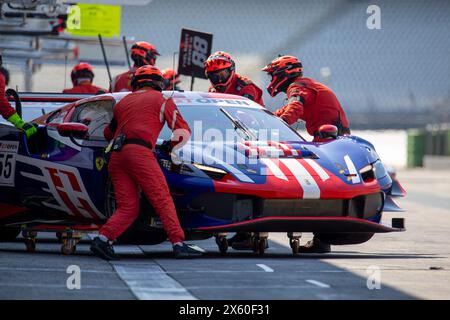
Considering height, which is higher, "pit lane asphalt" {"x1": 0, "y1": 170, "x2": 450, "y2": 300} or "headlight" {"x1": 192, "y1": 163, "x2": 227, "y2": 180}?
"headlight" {"x1": 192, "y1": 163, "x2": 227, "y2": 180}

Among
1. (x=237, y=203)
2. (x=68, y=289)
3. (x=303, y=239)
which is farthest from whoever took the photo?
(x=303, y=239)

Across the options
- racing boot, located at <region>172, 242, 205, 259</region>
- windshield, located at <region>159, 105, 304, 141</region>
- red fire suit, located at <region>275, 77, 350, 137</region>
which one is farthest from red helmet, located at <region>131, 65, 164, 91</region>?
red fire suit, located at <region>275, 77, 350, 137</region>

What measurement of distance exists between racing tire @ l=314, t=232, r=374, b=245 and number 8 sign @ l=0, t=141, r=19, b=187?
2784 millimetres

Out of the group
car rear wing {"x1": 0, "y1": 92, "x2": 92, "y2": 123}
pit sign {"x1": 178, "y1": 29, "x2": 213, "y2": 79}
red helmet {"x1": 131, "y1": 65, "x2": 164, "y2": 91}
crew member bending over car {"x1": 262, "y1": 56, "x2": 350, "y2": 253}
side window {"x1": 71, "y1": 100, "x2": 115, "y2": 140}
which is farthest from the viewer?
pit sign {"x1": 178, "y1": 29, "x2": 213, "y2": 79}

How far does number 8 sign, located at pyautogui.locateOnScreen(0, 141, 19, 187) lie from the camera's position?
10.3 m

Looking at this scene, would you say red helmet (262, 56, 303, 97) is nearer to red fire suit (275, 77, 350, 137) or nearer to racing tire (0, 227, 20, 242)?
red fire suit (275, 77, 350, 137)

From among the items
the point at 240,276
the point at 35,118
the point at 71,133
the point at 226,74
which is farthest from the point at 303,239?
the point at 240,276

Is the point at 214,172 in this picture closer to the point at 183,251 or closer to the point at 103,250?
the point at 183,251

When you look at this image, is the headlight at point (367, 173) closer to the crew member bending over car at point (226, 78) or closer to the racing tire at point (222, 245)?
the racing tire at point (222, 245)

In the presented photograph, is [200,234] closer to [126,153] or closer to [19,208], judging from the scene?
[126,153]

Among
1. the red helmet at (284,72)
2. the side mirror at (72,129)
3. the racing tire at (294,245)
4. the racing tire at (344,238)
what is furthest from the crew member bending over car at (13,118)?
the red helmet at (284,72)

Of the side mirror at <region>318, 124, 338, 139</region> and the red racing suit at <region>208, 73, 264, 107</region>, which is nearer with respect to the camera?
the side mirror at <region>318, 124, 338, 139</region>
